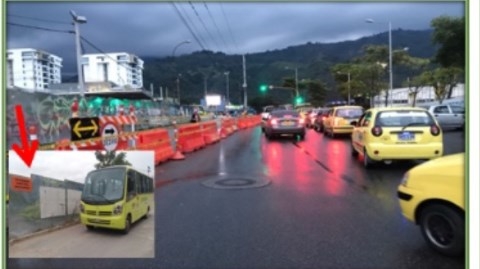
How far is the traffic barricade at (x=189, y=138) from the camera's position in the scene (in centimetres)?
1489

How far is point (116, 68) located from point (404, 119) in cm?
2693

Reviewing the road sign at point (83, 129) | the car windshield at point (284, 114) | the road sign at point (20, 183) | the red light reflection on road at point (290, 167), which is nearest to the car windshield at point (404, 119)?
the red light reflection on road at point (290, 167)

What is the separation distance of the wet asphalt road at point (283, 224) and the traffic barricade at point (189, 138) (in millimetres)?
4139

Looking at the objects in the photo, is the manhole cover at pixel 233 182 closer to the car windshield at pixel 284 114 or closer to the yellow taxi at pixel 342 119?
the car windshield at pixel 284 114

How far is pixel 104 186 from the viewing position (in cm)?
391

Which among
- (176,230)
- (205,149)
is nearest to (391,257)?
(176,230)

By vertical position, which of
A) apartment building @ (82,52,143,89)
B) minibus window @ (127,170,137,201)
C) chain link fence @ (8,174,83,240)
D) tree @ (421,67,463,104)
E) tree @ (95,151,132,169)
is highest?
apartment building @ (82,52,143,89)

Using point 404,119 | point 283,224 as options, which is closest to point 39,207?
point 283,224

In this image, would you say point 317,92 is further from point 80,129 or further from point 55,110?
point 80,129

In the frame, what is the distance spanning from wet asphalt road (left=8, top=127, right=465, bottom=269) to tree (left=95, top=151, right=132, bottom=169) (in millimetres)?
994

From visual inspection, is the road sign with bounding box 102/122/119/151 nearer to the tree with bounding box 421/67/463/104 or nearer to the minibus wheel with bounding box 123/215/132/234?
the minibus wheel with bounding box 123/215/132/234

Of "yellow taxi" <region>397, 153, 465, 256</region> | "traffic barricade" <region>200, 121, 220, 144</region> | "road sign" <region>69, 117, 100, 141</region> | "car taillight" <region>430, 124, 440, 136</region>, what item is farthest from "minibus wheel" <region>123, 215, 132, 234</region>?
"traffic barricade" <region>200, 121, 220, 144</region>

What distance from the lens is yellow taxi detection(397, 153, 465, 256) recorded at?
4367 mm

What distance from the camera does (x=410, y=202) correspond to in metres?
5.01
